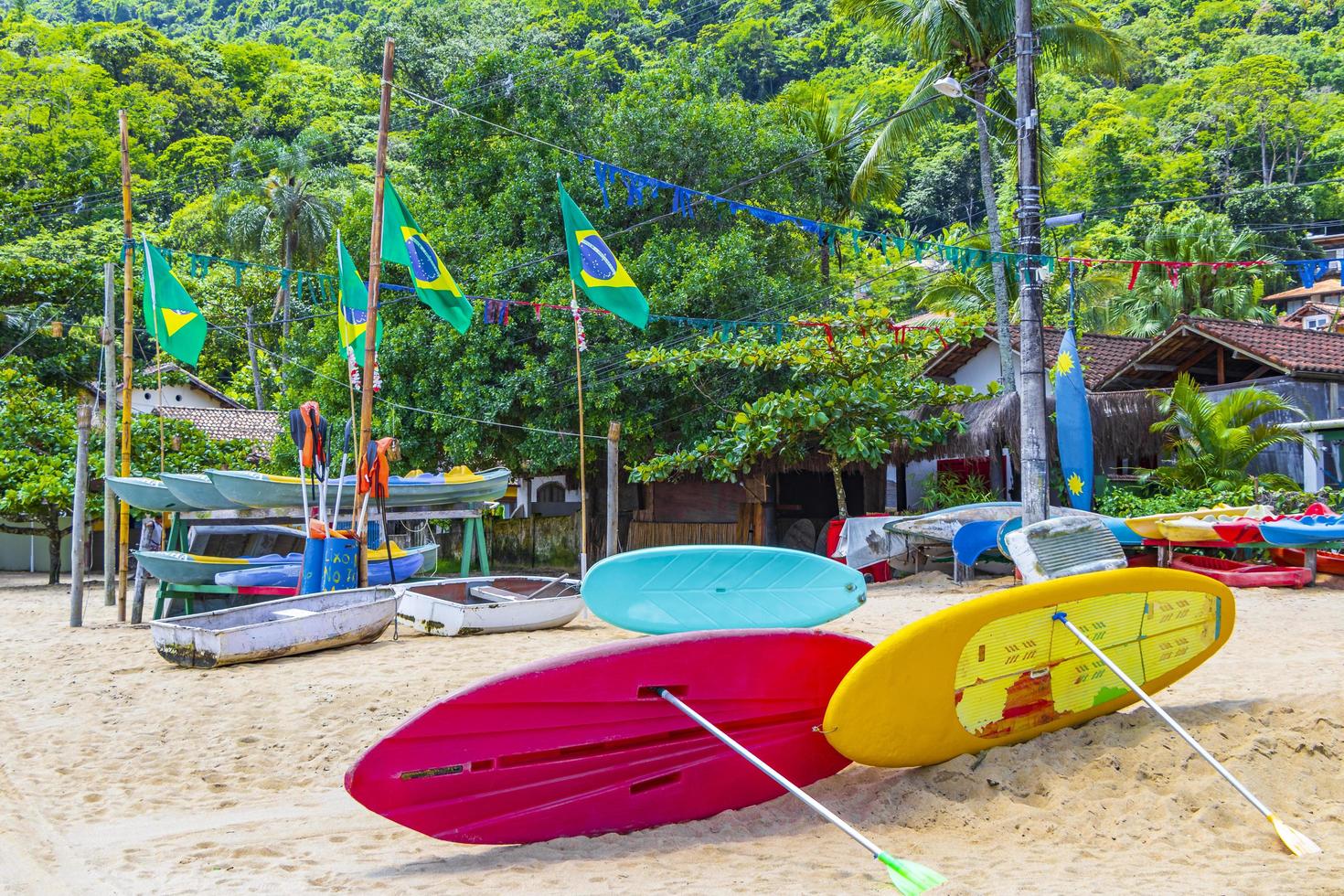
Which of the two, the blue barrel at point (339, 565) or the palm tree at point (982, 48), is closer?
the blue barrel at point (339, 565)

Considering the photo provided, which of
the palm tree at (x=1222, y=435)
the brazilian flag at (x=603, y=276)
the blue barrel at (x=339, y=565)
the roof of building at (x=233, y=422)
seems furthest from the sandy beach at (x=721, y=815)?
the roof of building at (x=233, y=422)

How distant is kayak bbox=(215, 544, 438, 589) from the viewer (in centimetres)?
1352

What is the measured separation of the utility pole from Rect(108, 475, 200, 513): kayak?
1111 cm

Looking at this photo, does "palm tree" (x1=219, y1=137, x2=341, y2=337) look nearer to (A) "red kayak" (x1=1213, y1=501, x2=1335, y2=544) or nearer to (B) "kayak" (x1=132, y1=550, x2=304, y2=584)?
(B) "kayak" (x1=132, y1=550, x2=304, y2=584)

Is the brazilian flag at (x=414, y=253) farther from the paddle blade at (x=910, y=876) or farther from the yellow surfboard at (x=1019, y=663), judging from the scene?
the paddle blade at (x=910, y=876)

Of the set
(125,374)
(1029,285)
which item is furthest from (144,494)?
(1029,285)

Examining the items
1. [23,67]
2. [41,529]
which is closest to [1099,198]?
[41,529]

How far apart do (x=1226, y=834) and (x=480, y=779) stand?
143 inches

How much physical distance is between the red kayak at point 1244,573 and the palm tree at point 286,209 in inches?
1027

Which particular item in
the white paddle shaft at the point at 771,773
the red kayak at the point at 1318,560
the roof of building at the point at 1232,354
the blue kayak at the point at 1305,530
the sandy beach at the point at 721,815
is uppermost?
the roof of building at the point at 1232,354

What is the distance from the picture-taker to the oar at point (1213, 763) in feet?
16.2

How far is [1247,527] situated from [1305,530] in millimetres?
667

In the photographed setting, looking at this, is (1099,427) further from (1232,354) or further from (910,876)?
(910,876)

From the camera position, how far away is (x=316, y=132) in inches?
1485
